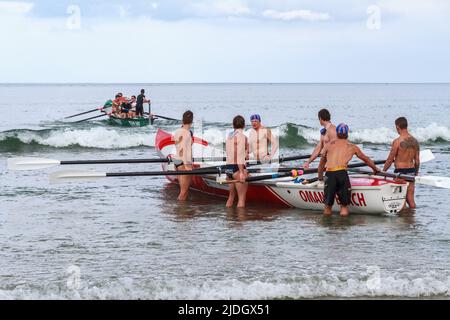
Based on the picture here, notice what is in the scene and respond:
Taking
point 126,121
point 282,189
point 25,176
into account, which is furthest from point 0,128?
point 282,189

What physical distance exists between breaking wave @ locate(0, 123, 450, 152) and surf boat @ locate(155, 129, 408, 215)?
15.1 meters

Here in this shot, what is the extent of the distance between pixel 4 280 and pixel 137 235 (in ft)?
9.66

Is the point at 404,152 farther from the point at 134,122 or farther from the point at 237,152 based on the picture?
the point at 134,122

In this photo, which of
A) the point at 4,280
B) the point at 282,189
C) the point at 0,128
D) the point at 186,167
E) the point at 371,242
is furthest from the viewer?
the point at 0,128

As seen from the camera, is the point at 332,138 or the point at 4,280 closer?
the point at 4,280

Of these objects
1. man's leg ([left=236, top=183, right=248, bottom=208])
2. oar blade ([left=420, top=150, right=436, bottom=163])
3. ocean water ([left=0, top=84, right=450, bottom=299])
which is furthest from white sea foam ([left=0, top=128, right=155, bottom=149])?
oar blade ([left=420, top=150, right=436, bottom=163])

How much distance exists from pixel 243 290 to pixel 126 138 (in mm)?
22812

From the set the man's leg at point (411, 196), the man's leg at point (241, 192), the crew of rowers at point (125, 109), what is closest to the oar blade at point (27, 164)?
the man's leg at point (241, 192)

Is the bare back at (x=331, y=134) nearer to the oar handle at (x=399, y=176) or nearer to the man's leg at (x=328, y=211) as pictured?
the oar handle at (x=399, y=176)

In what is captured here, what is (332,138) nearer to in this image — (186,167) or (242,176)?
(242,176)

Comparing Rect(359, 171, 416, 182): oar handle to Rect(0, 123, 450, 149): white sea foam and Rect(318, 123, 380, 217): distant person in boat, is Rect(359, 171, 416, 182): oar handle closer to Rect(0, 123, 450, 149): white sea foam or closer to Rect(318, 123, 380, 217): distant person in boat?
Rect(318, 123, 380, 217): distant person in boat

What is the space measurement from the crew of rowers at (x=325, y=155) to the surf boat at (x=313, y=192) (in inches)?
8.7

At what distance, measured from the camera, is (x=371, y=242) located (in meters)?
10.8

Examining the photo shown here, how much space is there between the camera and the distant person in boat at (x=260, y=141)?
14.1 meters
